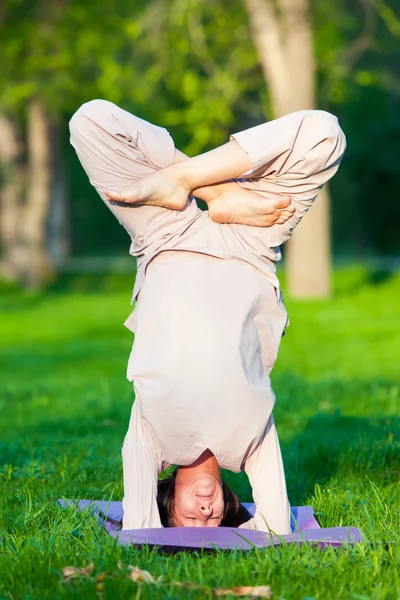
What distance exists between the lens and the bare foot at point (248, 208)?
414 cm

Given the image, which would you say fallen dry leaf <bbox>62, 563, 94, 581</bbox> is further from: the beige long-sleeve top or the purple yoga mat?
the beige long-sleeve top

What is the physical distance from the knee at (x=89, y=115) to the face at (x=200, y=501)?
4.62 ft

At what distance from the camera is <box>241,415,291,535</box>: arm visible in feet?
13.3

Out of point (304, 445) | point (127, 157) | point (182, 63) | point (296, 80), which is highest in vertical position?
point (182, 63)

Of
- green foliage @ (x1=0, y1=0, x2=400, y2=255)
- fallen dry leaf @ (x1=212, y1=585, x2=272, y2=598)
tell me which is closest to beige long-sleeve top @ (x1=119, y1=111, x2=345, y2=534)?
fallen dry leaf @ (x1=212, y1=585, x2=272, y2=598)

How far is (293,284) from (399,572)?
1469cm

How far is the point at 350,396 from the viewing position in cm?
863

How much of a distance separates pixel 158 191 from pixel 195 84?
669 inches

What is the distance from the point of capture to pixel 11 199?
1016 inches

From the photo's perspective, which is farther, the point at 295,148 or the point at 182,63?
the point at 182,63

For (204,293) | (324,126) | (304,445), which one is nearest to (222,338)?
(204,293)

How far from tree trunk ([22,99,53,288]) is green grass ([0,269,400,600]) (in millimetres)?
9934

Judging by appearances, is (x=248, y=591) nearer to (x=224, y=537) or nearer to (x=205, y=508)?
(x=224, y=537)

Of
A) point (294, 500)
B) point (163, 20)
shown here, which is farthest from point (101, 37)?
point (294, 500)
